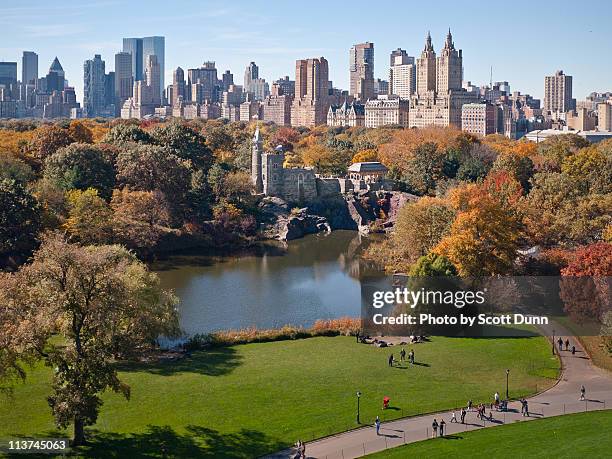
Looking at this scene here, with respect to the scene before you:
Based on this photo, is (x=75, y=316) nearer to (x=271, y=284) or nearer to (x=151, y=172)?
(x=271, y=284)

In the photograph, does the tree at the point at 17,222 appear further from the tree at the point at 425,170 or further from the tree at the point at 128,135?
the tree at the point at 425,170

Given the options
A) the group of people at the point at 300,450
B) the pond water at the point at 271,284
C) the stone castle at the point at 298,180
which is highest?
the stone castle at the point at 298,180

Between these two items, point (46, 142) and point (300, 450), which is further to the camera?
point (46, 142)

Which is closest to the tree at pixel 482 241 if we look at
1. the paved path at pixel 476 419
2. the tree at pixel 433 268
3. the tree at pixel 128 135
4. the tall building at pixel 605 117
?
the tree at pixel 433 268

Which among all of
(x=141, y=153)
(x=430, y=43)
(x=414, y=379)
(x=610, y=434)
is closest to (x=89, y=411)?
(x=414, y=379)

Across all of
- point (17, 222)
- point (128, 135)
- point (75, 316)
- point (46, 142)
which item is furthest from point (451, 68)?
point (75, 316)

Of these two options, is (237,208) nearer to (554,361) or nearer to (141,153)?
(141,153)
